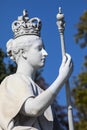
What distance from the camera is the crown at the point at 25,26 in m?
6.86

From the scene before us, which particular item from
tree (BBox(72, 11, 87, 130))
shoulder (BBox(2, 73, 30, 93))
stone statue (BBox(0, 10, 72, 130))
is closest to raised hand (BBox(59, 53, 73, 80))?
stone statue (BBox(0, 10, 72, 130))

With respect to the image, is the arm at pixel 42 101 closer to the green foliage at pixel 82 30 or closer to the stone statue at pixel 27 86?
the stone statue at pixel 27 86

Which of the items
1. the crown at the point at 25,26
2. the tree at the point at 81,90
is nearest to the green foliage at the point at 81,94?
the tree at the point at 81,90

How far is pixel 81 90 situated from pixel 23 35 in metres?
16.0

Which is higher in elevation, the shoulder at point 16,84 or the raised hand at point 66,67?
the raised hand at point 66,67

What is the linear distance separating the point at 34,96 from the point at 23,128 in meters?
0.38

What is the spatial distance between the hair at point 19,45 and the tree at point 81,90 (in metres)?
15.4

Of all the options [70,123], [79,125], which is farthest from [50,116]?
[79,125]

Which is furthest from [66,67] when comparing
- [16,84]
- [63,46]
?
[16,84]

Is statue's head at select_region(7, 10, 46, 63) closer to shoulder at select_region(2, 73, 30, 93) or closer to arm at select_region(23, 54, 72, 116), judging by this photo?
shoulder at select_region(2, 73, 30, 93)

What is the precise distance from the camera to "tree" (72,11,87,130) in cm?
2253

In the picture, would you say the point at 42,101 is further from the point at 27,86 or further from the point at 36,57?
the point at 36,57

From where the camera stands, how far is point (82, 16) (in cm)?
2447

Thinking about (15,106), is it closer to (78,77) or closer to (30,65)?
(30,65)
